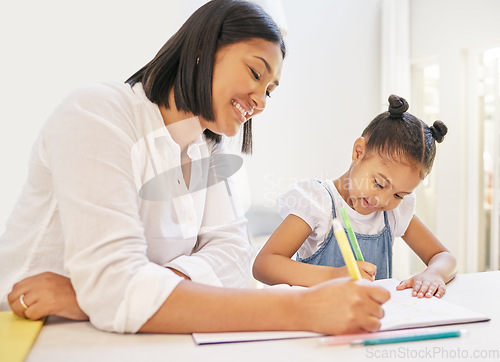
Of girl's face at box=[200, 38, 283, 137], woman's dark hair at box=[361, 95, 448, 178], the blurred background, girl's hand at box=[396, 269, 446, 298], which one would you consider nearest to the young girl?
woman's dark hair at box=[361, 95, 448, 178]

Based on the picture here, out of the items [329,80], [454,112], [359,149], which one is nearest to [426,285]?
[359,149]

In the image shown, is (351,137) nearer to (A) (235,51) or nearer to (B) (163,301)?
(A) (235,51)

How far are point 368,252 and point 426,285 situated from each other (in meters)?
0.42

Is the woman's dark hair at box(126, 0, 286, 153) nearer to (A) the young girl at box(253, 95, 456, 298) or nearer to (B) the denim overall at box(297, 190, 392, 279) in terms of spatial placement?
(A) the young girl at box(253, 95, 456, 298)

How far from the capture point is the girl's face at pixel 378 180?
1.22m

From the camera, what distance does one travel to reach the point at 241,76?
2.93 ft

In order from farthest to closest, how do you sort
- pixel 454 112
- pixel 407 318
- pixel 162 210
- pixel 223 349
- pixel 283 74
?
pixel 283 74 < pixel 454 112 < pixel 162 210 < pixel 407 318 < pixel 223 349

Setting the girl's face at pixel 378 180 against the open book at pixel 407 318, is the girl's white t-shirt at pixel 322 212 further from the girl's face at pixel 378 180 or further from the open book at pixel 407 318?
the open book at pixel 407 318

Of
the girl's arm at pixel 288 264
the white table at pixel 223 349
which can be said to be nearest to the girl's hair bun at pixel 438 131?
the girl's arm at pixel 288 264

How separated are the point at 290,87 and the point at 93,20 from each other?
1245mm

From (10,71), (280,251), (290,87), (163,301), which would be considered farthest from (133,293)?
(290,87)

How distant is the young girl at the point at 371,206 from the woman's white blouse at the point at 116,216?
9.8 inches

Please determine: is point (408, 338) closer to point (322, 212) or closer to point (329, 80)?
point (322, 212)

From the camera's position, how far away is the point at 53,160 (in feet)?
2.21
